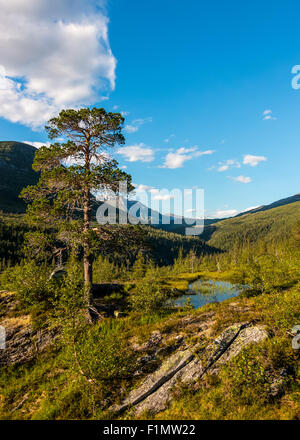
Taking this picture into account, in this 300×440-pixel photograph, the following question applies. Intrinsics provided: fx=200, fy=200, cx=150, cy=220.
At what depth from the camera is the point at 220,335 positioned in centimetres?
1292

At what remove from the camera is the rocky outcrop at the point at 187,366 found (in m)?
9.77

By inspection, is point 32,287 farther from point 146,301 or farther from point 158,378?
point 158,378

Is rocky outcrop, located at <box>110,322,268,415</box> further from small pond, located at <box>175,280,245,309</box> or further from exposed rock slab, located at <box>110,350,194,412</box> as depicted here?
small pond, located at <box>175,280,245,309</box>

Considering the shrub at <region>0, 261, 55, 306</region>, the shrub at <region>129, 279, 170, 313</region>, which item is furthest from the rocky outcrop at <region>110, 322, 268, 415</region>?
the shrub at <region>0, 261, 55, 306</region>

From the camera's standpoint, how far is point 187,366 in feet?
37.2


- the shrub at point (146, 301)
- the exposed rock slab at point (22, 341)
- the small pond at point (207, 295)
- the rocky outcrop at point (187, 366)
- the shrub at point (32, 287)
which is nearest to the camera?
the rocky outcrop at point (187, 366)

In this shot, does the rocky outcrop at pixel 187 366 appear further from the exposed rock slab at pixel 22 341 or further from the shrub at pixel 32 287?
the shrub at pixel 32 287

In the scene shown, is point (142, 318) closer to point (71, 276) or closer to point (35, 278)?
point (71, 276)

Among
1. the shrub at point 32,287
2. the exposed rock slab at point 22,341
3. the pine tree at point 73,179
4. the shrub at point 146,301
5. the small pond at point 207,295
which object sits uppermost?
the pine tree at point 73,179

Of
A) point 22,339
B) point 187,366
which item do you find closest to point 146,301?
point 187,366

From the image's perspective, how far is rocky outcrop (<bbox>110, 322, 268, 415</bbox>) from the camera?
9769 mm

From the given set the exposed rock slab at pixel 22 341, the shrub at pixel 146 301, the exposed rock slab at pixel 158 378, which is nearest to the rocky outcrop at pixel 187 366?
the exposed rock slab at pixel 158 378
